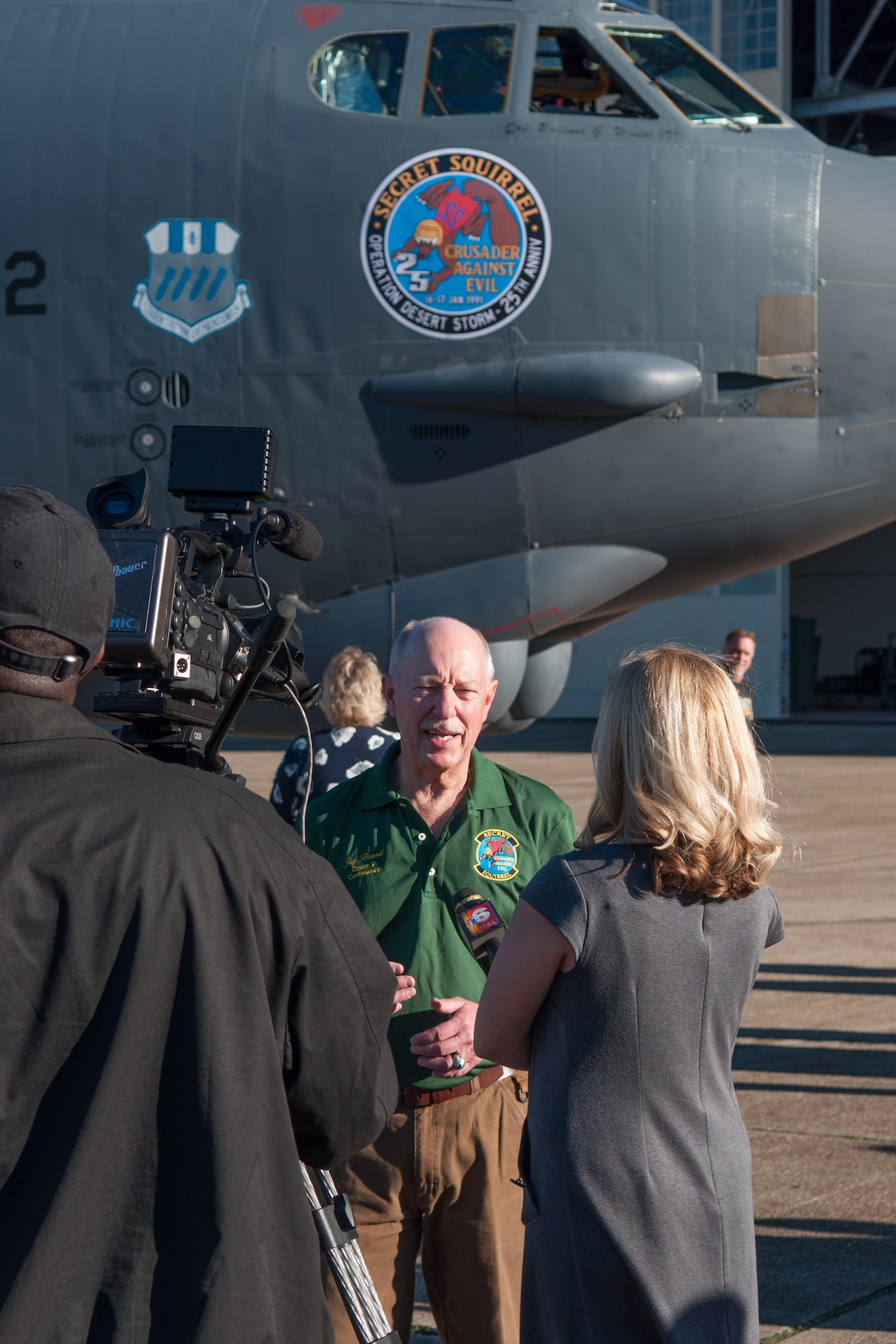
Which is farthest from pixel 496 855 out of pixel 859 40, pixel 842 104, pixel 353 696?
pixel 842 104

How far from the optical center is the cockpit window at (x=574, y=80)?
6098 millimetres

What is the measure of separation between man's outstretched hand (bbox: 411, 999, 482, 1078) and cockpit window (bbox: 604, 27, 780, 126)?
4736 millimetres

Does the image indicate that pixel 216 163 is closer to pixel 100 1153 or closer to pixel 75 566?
pixel 75 566

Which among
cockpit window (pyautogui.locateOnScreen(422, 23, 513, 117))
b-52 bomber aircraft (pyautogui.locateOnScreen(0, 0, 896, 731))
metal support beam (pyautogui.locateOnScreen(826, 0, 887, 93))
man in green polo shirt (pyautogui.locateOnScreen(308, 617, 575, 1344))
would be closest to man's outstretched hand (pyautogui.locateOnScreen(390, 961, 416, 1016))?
man in green polo shirt (pyautogui.locateOnScreen(308, 617, 575, 1344))

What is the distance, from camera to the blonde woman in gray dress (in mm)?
2203

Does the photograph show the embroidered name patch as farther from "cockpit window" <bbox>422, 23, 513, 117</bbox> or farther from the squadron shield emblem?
"cockpit window" <bbox>422, 23, 513, 117</bbox>

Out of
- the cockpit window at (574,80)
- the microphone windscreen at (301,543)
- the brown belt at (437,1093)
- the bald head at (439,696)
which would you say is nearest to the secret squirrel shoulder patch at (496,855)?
the bald head at (439,696)

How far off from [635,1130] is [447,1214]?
2.85 ft

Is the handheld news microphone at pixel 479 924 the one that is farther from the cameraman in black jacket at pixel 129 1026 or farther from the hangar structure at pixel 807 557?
the hangar structure at pixel 807 557

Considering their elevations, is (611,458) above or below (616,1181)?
above

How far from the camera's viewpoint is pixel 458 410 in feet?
19.3

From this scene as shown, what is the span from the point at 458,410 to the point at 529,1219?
13.7 feet

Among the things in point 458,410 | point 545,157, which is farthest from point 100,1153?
point 545,157

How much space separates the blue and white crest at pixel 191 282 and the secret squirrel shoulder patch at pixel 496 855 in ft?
12.3
